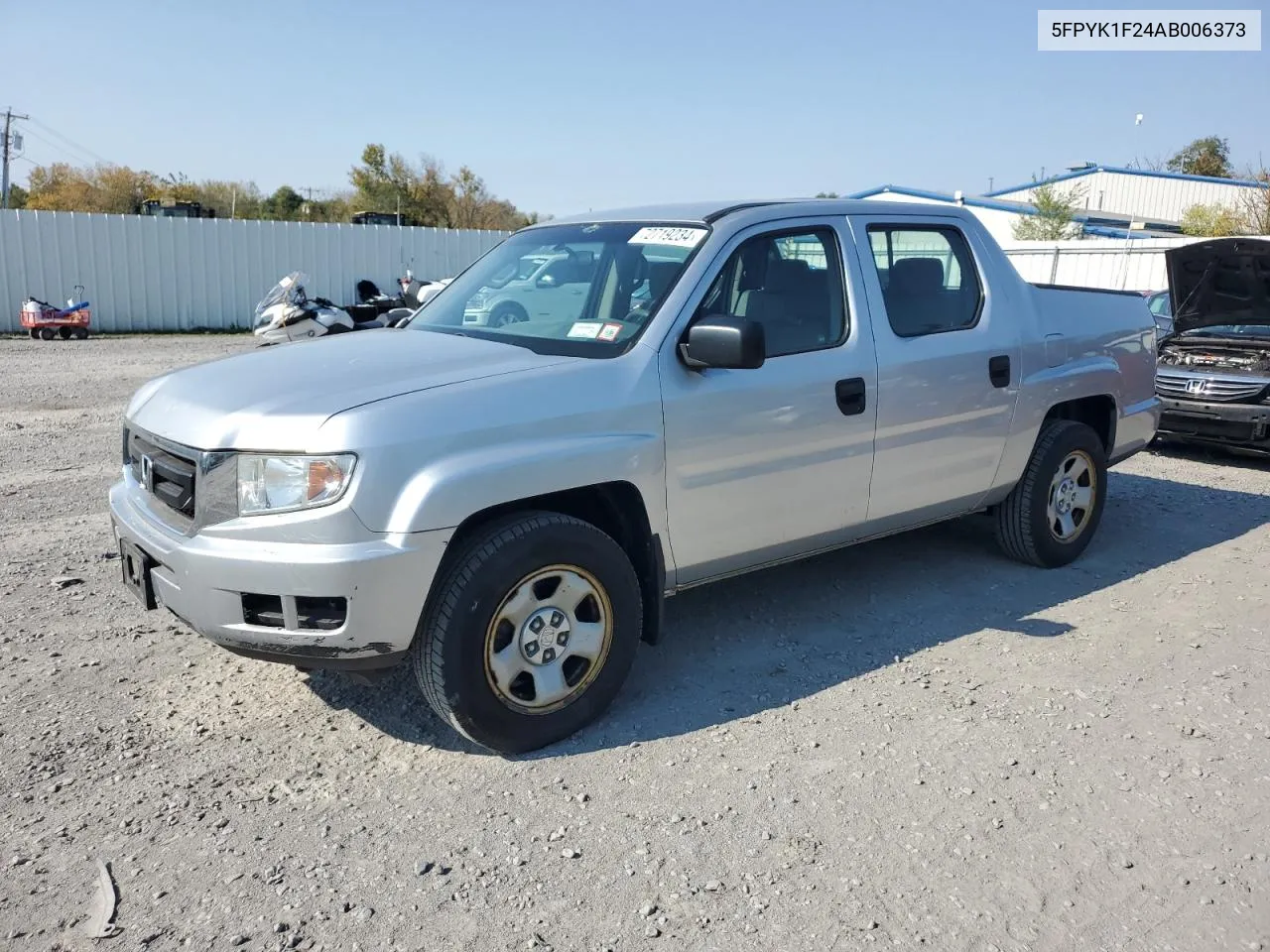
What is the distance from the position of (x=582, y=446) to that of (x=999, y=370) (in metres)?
2.54

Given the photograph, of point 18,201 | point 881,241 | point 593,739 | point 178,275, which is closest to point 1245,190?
point 178,275

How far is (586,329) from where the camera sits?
13.2ft

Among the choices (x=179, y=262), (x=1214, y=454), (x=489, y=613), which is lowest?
(x=1214, y=454)

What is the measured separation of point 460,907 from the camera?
2811mm

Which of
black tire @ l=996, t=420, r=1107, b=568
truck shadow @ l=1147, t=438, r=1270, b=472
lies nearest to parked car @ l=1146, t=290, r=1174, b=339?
truck shadow @ l=1147, t=438, r=1270, b=472

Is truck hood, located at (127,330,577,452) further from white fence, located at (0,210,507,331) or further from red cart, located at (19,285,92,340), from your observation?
white fence, located at (0,210,507,331)

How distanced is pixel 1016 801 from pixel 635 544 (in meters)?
1.60

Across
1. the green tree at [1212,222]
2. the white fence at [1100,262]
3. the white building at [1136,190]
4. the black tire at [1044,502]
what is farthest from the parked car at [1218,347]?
the white building at [1136,190]

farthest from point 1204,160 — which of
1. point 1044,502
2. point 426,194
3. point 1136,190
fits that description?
point 1044,502

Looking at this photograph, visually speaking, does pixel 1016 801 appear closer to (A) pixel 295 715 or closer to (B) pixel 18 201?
(A) pixel 295 715

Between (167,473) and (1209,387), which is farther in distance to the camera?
(1209,387)

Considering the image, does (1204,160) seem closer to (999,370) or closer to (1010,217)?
(1010,217)

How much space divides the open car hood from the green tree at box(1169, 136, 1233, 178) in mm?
55668

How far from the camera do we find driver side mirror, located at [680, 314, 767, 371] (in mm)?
3678
